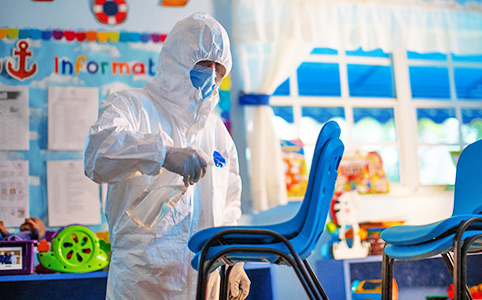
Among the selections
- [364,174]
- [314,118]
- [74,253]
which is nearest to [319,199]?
[74,253]

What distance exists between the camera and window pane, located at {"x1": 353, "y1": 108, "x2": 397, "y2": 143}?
11.9 feet

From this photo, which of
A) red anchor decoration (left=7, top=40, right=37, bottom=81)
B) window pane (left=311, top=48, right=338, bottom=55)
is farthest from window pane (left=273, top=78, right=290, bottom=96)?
red anchor decoration (left=7, top=40, right=37, bottom=81)

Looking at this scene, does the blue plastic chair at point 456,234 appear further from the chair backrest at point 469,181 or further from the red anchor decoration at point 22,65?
the red anchor decoration at point 22,65

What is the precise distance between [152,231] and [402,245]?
0.75 metres

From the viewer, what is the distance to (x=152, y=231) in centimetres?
166

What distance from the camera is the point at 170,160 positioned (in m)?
1.43

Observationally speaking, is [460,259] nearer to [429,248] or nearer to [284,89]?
[429,248]

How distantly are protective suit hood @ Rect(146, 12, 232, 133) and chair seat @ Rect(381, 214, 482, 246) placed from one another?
28.5 inches

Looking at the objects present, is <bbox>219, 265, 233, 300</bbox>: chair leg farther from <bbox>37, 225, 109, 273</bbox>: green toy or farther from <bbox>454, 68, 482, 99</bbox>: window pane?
<bbox>454, 68, 482, 99</bbox>: window pane

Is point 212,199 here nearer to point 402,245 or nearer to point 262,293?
point 402,245

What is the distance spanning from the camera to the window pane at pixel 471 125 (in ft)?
12.4

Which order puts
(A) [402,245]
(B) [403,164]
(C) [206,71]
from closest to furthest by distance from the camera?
1. (A) [402,245]
2. (C) [206,71]
3. (B) [403,164]

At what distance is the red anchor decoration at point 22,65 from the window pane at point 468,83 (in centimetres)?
284

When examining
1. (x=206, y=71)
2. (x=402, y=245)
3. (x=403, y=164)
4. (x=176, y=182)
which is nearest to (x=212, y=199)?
(x=176, y=182)
